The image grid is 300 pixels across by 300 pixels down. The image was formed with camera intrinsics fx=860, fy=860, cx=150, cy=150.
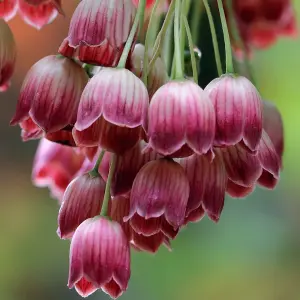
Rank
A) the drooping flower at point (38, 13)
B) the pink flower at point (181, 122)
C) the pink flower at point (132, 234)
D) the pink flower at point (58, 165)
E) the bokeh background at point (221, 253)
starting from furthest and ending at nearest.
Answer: the bokeh background at point (221, 253)
the pink flower at point (58, 165)
the drooping flower at point (38, 13)
the pink flower at point (132, 234)
the pink flower at point (181, 122)

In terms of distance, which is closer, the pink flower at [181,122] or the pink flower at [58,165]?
the pink flower at [181,122]

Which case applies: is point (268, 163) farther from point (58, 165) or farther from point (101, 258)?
point (58, 165)

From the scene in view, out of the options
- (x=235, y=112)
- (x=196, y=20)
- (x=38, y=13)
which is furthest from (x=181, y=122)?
(x=196, y=20)

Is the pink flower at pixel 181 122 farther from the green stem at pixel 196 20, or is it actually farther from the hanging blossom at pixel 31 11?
→ the green stem at pixel 196 20

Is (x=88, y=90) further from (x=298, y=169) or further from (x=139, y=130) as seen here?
(x=298, y=169)

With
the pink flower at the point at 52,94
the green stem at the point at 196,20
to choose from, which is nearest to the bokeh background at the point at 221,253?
the green stem at the point at 196,20

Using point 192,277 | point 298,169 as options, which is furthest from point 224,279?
point 298,169
